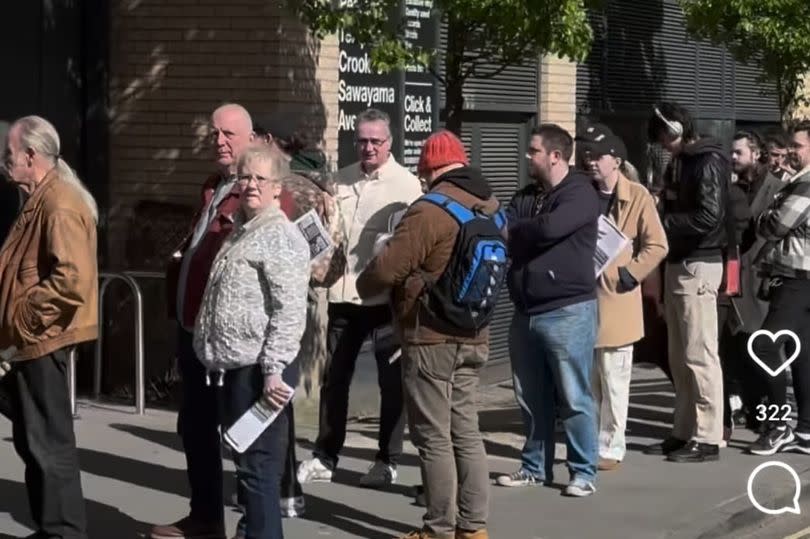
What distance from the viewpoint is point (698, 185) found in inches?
394

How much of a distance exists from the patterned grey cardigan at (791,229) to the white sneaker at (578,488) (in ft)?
7.24

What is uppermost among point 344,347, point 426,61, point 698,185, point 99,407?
point 426,61

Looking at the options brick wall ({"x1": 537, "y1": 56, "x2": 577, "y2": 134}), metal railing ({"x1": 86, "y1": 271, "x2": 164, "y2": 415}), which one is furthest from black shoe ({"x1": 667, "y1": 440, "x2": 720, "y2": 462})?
brick wall ({"x1": 537, "y1": 56, "x2": 577, "y2": 134})

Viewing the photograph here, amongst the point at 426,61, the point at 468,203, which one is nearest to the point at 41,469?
the point at 468,203

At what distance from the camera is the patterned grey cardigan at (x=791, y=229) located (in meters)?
10.5

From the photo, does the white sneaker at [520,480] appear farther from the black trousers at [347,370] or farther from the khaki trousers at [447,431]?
the khaki trousers at [447,431]

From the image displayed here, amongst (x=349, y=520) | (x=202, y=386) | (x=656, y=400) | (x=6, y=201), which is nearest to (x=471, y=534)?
(x=349, y=520)

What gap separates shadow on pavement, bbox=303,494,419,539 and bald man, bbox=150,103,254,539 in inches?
25.1

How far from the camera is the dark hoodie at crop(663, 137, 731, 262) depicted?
32.9ft

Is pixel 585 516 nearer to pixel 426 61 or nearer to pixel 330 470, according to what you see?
pixel 330 470

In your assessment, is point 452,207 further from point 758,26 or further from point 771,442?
point 758,26

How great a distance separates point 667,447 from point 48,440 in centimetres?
455

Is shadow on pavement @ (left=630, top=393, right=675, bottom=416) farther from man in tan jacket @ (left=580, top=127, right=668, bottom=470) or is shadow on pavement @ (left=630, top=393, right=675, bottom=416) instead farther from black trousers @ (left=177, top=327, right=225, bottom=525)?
black trousers @ (left=177, top=327, right=225, bottom=525)

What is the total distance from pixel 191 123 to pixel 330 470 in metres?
3.31
